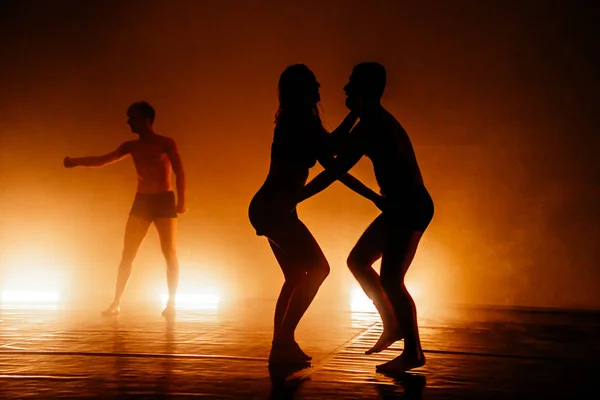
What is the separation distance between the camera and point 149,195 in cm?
612

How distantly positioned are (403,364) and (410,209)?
65 centimetres

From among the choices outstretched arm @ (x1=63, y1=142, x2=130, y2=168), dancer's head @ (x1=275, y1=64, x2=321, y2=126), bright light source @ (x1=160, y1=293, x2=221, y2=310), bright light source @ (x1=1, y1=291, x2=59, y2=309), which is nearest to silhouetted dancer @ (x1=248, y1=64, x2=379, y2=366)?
dancer's head @ (x1=275, y1=64, x2=321, y2=126)

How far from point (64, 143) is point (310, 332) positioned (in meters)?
3.84

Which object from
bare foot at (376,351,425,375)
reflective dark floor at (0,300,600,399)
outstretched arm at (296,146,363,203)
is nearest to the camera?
reflective dark floor at (0,300,600,399)

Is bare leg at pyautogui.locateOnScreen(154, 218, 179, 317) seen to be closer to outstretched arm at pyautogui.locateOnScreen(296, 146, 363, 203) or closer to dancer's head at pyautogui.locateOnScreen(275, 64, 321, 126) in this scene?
dancer's head at pyautogui.locateOnScreen(275, 64, 321, 126)

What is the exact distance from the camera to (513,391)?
10.6 ft

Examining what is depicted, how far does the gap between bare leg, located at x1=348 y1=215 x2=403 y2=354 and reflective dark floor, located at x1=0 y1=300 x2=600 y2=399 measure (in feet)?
0.62

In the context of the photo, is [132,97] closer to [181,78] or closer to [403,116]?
[181,78]

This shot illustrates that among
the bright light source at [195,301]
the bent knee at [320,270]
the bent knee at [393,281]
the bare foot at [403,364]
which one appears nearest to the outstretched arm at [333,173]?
the bent knee at [320,270]

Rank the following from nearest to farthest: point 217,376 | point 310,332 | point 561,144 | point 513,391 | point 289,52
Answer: point 513,391 < point 217,376 < point 310,332 < point 561,144 < point 289,52

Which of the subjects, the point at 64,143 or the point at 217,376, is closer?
the point at 217,376

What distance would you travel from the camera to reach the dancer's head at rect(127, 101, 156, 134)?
605cm

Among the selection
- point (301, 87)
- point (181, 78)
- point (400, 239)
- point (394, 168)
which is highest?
point (181, 78)

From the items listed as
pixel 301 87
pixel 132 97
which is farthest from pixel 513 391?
pixel 132 97
